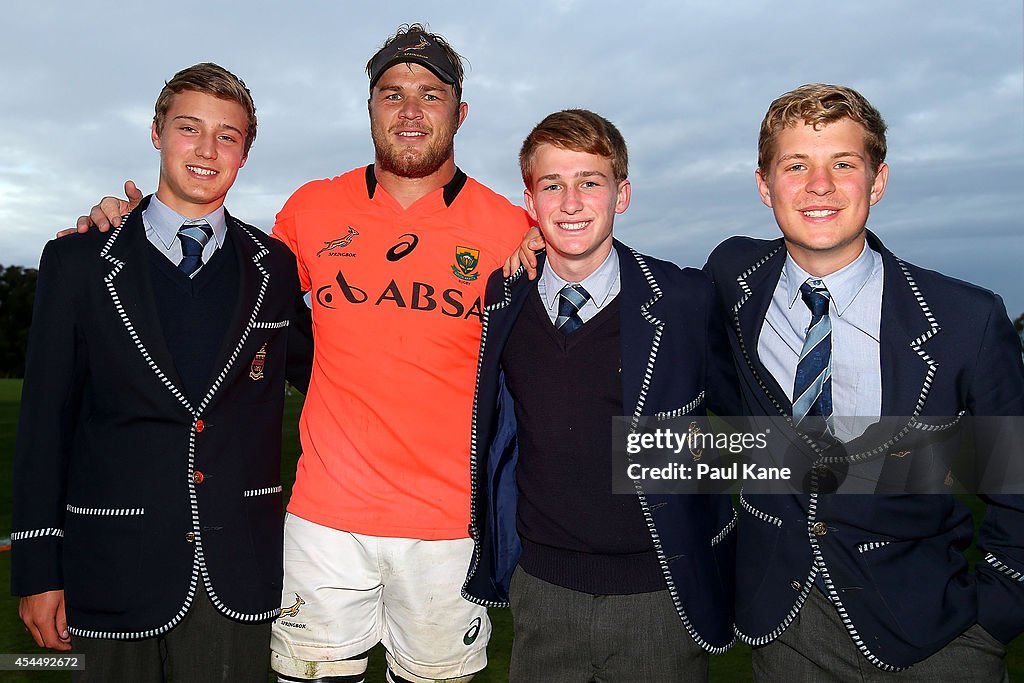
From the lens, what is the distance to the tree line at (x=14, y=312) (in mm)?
48562

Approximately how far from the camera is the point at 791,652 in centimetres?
290

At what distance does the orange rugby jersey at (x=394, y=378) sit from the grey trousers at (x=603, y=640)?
70 centimetres

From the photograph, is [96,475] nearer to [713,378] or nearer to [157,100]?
[157,100]

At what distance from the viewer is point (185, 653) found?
10.5 feet

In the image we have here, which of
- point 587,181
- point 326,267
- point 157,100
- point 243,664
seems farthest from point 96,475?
point 587,181

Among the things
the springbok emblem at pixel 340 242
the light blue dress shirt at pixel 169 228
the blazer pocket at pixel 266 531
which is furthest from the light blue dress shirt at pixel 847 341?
the light blue dress shirt at pixel 169 228

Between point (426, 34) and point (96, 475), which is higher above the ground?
point (426, 34)

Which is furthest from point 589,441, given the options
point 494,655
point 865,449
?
point 494,655

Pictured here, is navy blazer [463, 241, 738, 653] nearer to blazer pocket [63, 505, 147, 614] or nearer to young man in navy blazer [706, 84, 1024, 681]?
Result: young man in navy blazer [706, 84, 1024, 681]

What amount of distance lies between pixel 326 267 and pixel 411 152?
25.3 inches

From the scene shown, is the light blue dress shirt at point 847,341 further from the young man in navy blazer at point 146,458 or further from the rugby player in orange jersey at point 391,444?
the young man in navy blazer at point 146,458

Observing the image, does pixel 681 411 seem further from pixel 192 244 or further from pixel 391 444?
pixel 192 244

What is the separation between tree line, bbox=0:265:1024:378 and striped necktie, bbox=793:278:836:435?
53.5 metres

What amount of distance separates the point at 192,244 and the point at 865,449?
2.59m
